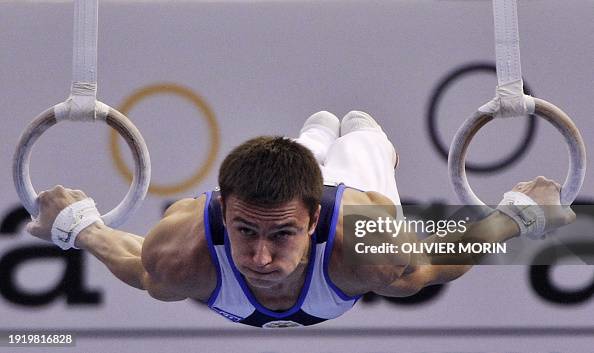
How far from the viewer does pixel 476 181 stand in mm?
3826

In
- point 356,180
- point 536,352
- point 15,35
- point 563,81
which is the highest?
point 15,35

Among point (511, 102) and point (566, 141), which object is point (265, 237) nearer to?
point (511, 102)

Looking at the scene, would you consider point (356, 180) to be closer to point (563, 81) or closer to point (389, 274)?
point (389, 274)

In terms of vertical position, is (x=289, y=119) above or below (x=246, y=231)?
above

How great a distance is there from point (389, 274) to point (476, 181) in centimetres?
142

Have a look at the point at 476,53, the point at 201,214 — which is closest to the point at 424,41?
the point at 476,53

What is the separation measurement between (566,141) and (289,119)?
1438mm

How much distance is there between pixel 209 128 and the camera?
384cm

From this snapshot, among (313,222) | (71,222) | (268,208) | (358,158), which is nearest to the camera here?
(268,208)

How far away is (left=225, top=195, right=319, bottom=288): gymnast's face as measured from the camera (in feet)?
7.27

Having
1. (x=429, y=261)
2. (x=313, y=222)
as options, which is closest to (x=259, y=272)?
(x=313, y=222)

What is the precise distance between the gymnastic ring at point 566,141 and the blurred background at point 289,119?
1.02 metres

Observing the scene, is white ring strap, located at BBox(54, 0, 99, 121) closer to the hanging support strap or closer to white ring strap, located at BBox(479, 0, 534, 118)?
the hanging support strap

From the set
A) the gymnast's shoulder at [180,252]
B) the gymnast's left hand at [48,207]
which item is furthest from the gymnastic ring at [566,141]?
the gymnast's left hand at [48,207]
